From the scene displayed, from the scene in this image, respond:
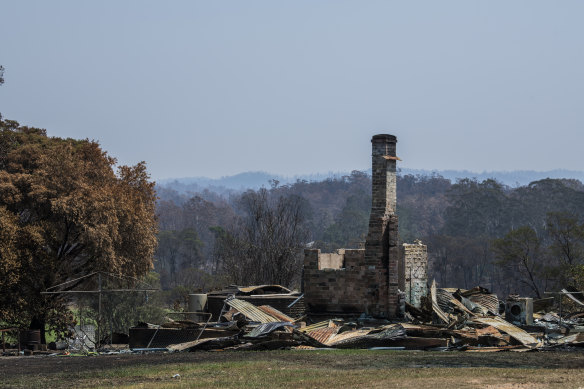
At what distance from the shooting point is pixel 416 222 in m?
130

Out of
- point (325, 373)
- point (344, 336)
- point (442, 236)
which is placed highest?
point (442, 236)

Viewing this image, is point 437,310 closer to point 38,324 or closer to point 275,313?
point 275,313

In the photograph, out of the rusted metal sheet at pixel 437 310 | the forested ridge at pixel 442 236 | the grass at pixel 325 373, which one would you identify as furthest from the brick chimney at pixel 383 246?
the forested ridge at pixel 442 236

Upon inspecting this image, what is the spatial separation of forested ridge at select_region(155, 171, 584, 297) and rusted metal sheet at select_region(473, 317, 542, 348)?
35.3 feet

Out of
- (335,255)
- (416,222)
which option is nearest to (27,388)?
(335,255)

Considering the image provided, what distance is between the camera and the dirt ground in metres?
15.9

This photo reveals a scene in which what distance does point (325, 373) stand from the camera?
1459cm

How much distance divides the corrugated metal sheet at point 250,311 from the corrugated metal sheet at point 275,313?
0.66ft

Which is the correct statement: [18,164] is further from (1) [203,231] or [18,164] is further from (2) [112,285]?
(1) [203,231]

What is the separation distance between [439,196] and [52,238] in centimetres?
13774

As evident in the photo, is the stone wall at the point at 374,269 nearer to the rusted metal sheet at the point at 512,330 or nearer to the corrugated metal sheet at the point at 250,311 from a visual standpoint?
the corrugated metal sheet at the point at 250,311

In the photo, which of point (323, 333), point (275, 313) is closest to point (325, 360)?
point (323, 333)

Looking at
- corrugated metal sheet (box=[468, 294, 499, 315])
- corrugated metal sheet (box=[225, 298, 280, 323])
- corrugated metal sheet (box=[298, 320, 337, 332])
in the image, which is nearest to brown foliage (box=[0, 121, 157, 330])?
corrugated metal sheet (box=[225, 298, 280, 323])

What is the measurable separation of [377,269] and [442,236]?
6812 centimetres
